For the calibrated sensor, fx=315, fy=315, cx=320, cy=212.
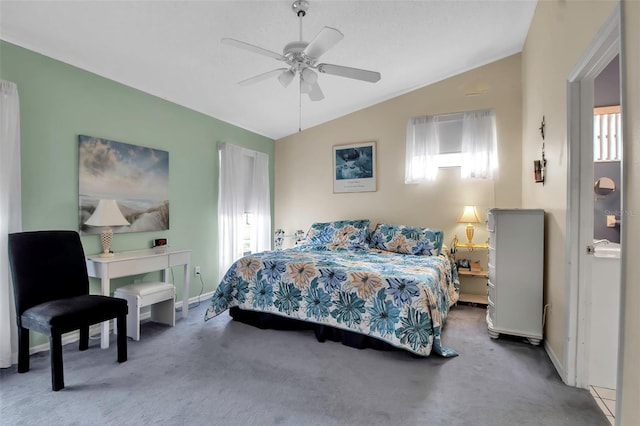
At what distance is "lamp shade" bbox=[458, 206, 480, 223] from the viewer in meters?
3.88

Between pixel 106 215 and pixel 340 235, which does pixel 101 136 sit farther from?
pixel 340 235

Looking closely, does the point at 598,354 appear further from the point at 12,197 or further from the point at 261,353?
the point at 12,197

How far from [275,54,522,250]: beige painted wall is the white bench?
97.5 inches

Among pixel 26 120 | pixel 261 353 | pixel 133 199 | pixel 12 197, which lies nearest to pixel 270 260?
pixel 261 353

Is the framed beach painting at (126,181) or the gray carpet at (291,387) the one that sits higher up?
the framed beach painting at (126,181)

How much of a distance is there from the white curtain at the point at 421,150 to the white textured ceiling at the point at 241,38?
0.59 meters

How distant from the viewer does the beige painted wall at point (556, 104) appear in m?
1.92

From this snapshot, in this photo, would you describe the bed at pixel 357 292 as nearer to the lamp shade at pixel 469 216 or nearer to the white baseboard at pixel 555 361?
the lamp shade at pixel 469 216

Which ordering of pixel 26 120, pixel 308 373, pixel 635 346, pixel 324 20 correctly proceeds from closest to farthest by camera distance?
1. pixel 635 346
2. pixel 308 373
3. pixel 26 120
4. pixel 324 20

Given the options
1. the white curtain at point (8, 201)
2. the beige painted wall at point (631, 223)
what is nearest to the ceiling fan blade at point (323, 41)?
the beige painted wall at point (631, 223)

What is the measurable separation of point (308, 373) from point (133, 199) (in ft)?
7.97

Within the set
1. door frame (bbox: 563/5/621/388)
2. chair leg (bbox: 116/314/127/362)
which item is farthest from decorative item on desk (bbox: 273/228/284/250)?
door frame (bbox: 563/5/621/388)

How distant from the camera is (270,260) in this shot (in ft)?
10.1

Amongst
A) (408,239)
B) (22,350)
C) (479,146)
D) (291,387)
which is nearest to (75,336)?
(22,350)
